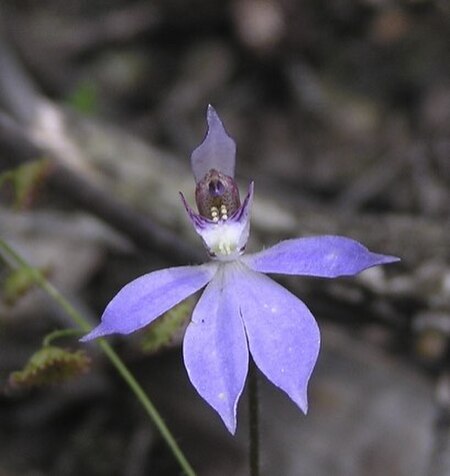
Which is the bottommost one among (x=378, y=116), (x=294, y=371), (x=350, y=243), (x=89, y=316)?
(x=294, y=371)

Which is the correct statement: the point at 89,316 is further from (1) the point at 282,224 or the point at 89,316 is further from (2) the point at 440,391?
(2) the point at 440,391

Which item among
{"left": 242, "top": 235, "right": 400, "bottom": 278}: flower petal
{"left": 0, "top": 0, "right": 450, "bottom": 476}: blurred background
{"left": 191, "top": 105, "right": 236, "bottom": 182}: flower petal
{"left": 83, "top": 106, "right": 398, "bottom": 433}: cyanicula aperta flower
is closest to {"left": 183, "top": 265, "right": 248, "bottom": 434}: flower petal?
{"left": 83, "top": 106, "right": 398, "bottom": 433}: cyanicula aperta flower

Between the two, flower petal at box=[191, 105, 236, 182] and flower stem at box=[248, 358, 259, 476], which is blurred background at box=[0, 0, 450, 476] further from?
flower petal at box=[191, 105, 236, 182]

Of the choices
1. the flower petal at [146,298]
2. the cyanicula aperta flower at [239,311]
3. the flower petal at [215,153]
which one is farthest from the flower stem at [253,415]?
the flower petal at [215,153]

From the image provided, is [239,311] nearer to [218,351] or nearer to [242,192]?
[218,351]

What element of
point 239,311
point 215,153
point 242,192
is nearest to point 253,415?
point 239,311

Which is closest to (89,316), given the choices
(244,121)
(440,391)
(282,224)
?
(282,224)
